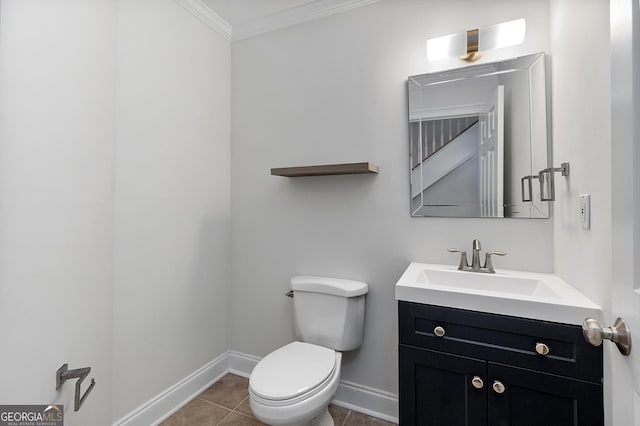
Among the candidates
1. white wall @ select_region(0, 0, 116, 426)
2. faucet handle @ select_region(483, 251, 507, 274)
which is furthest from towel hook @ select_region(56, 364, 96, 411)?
faucet handle @ select_region(483, 251, 507, 274)

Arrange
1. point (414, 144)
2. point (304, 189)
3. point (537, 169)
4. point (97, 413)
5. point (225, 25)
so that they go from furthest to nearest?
1. point (225, 25)
2. point (304, 189)
3. point (414, 144)
4. point (537, 169)
5. point (97, 413)

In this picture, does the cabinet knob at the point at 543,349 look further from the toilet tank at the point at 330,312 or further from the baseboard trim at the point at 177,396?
the baseboard trim at the point at 177,396

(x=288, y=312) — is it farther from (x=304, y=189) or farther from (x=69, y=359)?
(x=69, y=359)

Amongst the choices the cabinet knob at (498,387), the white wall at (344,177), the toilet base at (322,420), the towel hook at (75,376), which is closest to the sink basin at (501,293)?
the white wall at (344,177)

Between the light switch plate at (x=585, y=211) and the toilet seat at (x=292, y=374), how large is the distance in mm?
1181

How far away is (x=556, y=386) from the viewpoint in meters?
1.03

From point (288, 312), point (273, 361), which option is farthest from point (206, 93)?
point (273, 361)

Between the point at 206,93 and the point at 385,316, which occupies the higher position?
the point at 206,93

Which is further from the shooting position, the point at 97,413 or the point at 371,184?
the point at 371,184

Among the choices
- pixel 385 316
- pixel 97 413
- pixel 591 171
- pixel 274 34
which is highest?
pixel 274 34

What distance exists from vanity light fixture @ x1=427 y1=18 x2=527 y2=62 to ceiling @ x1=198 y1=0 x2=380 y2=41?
52 cm

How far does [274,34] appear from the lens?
6.81 ft

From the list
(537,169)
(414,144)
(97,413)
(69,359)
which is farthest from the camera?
(414,144)

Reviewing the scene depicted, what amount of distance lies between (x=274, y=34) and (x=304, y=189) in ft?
3.58
